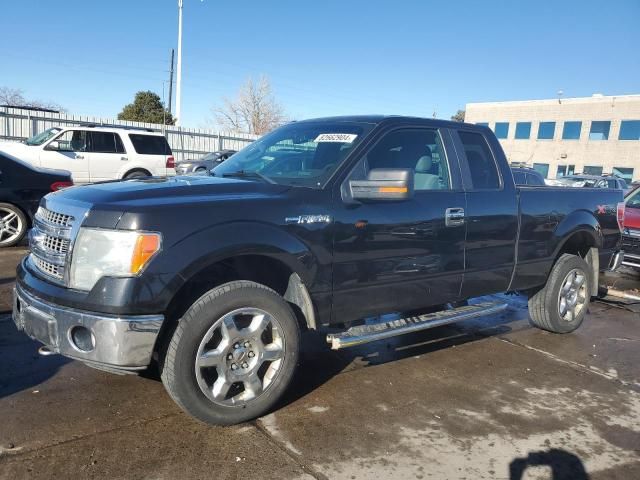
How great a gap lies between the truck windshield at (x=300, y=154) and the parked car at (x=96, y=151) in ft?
31.2

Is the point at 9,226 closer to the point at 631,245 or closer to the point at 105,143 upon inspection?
the point at 105,143

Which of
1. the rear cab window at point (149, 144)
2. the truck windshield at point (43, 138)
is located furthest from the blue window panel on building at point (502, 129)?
the truck windshield at point (43, 138)

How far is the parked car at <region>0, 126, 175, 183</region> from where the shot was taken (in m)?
13.2

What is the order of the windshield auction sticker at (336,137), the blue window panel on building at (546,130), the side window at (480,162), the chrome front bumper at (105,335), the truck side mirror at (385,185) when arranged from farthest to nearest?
1. the blue window panel on building at (546,130)
2. the side window at (480,162)
3. the windshield auction sticker at (336,137)
4. the truck side mirror at (385,185)
5. the chrome front bumper at (105,335)

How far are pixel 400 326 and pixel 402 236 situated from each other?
2.26ft

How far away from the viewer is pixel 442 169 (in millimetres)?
4496

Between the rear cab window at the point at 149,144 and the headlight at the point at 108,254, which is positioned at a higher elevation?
the rear cab window at the point at 149,144

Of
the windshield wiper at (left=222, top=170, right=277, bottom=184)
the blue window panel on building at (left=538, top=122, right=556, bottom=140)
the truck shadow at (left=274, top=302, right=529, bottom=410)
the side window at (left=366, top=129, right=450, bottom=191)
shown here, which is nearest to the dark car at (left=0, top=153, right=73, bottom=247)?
the windshield wiper at (left=222, top=170, right=277, bottom=184)

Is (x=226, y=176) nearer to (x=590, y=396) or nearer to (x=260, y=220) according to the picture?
(x=260, y=220)

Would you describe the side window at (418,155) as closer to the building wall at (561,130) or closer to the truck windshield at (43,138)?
the truck windshield at (43,138)

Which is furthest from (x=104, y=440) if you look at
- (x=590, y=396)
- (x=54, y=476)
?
(x=590, y=396)

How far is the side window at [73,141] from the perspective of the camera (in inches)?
534

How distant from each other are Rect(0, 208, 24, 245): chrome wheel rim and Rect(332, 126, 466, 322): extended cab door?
22.1 feet

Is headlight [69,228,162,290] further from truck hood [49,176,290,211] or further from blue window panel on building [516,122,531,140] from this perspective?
blue window panel on building [516,122,531,140]
